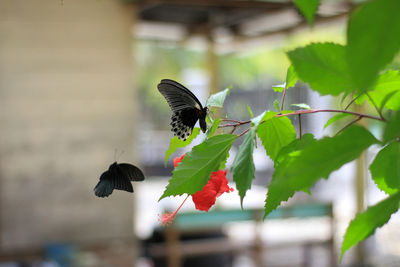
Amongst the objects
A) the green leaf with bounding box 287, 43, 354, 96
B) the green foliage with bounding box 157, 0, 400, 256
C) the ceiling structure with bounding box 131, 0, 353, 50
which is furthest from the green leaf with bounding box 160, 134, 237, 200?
the ceiling structure with bounding box 131, 0, 353, 50

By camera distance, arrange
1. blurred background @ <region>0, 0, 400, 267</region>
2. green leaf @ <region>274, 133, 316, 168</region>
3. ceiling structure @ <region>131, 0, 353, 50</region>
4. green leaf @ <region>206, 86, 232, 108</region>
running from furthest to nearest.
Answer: ceiling structure @ <region>131, 0, 353, 50</region>
blurred background @ <region>0, 0, 400, 267</region>
green leaf @ <region>206, 86, 232, 108</region>
green leaf @ <region>274, 133, 316, 168</region>

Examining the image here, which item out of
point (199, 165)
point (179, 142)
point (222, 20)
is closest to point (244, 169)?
point (199, 165)

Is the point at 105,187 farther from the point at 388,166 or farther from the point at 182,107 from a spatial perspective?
the point at 388,166

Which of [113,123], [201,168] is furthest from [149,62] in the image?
[201,168]

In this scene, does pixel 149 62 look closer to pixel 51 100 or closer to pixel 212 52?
pixel 212 52

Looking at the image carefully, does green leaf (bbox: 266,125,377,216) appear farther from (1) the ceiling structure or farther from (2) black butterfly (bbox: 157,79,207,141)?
(1) the ceiling structure
